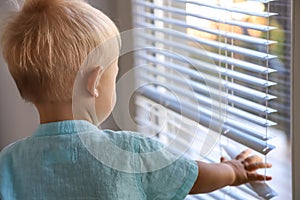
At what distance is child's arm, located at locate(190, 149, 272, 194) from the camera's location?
934 mm

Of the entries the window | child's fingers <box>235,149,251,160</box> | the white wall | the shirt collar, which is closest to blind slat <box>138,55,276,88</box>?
the window

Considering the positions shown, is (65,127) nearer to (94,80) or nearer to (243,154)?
(94,80)

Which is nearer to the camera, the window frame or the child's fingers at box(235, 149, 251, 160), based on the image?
the window frame

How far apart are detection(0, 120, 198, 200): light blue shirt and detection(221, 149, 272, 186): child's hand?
0.09 meters

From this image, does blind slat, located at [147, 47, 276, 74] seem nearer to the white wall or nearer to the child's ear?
the child's ear

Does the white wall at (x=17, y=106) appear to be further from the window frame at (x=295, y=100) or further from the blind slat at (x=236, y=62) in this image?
the window frame at (x=295, y=100)

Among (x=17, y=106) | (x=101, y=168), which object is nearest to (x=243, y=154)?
(x=101, y=168)

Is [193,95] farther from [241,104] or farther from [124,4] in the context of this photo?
[124,4]

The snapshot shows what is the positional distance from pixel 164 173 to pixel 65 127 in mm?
167

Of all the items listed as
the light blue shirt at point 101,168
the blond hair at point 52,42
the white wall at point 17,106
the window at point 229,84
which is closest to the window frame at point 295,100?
the window at point 229,84

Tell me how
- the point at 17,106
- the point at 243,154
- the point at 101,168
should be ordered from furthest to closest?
the point at 17,106
the point at 243,154
the point at 101,168

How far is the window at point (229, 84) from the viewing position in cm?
95

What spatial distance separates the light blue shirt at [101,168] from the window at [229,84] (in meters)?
0.04

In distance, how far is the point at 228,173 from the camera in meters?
0.95
